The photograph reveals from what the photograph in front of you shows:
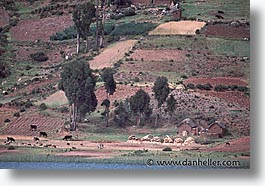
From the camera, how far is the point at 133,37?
338cm

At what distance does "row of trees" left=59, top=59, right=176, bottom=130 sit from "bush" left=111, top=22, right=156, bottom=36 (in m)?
0.24

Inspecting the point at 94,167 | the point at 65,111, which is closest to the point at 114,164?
the point at 94,167

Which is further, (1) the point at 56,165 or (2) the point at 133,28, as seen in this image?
(2) the point at 133,28

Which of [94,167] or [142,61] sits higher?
[142,61]

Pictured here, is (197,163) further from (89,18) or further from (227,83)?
(89,18)

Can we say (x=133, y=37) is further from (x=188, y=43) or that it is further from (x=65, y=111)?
(x=65, y=111)

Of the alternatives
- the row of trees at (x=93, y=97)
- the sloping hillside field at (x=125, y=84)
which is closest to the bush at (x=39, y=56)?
the sloping hillside field at (x=125, y=84)

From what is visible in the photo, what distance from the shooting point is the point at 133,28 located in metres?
3.38

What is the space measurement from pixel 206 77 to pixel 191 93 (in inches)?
4.1

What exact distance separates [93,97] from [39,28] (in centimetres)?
42

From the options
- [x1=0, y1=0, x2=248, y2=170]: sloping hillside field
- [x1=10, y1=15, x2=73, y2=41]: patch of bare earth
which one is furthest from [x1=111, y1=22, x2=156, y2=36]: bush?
[x1=10, y1=15, x2=73, y2=41]: patch of bare earth

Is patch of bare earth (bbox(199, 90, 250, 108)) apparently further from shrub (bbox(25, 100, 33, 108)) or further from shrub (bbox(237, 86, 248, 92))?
shrub (bbox(25, 100, 33, 108))

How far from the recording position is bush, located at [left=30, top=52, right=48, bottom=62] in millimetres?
3346

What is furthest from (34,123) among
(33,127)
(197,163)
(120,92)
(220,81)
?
(220,81)
